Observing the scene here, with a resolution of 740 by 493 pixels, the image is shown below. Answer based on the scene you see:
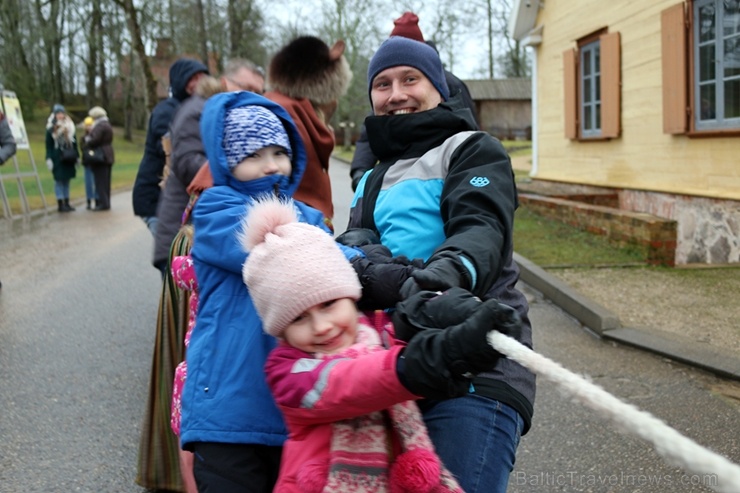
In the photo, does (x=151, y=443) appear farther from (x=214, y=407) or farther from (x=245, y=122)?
(x=245, y=122)

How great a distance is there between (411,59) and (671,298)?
560 centimetres

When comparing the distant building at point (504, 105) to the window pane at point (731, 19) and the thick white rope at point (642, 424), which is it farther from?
the thick white rope at point (642, 424)

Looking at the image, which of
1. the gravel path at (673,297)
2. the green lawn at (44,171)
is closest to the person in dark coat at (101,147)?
the green lawn at (44,171)

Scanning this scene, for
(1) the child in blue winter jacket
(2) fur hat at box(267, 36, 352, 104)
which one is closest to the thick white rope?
(1) the child in blue winter jacket

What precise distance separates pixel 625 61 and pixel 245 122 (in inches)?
413

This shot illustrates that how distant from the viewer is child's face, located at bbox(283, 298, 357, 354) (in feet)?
6.46

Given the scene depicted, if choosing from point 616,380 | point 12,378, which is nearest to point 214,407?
point 616,380

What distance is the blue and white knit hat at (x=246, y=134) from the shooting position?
8.66 ft

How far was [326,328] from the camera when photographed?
1.96m

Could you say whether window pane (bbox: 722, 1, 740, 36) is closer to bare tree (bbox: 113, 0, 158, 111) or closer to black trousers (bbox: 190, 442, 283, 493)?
black trousers (bbox: 190, 442, 283, 493)

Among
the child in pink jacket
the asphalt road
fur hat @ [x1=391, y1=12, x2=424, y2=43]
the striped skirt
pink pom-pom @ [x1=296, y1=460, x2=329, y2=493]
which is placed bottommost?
the asphalt road

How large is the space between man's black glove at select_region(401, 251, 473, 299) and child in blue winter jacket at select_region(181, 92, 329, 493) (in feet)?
2.57

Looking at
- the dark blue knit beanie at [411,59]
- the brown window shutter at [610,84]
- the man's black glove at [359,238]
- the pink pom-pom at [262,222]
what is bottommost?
the man's black glove at [359,238]

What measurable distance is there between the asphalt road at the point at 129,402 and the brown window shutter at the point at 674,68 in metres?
3.70
